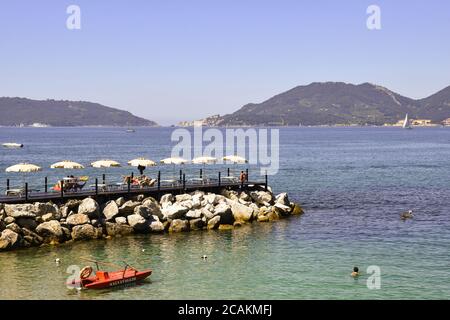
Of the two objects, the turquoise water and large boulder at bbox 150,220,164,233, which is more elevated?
large boulder at bbox 150,220,164,233

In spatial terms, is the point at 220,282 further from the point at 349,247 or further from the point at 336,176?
the point at 336,176

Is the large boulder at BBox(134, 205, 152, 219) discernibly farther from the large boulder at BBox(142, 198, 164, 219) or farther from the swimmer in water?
the swimmer in water

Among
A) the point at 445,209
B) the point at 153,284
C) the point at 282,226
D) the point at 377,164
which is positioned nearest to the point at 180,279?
the point at 153,284

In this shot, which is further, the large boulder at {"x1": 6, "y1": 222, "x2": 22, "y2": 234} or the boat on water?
the large boulder at {"x1": 6, "y1": 222, "x2": 22, "y2": 234}

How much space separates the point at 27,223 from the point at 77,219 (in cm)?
358

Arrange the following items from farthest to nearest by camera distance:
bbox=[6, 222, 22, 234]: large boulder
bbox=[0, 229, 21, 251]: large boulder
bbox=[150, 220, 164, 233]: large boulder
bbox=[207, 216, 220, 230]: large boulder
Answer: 1. bbox=[207, 216, 220, 230]: large boulder
2. bbox=[150, 220, 164, 233]: large boulder
3. bbox=[6, 222, 22, 234]: large boulder
4. bbox=[0, 229, 21, 251]: large boulder

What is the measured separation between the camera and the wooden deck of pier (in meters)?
43.0

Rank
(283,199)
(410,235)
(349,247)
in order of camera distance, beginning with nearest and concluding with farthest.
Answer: (349,247) < (410,235) < (283,199)

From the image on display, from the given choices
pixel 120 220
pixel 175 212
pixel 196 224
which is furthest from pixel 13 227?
pixel 196 224

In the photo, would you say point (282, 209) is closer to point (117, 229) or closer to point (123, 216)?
point (123, 216)

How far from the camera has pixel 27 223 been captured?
132ft

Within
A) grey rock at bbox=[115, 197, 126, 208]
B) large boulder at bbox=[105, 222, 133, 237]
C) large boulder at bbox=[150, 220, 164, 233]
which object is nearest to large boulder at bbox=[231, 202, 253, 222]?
large boulder at bbox=[150, 220, 164, 233]
